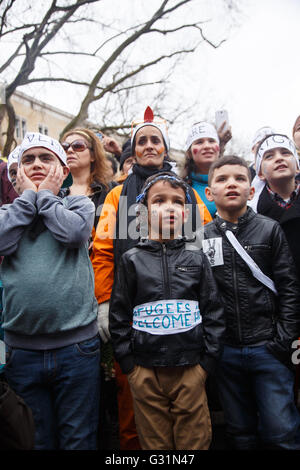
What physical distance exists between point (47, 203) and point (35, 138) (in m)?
0.54

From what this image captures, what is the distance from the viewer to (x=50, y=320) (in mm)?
1806

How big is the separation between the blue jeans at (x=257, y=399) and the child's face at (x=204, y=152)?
1909 mm

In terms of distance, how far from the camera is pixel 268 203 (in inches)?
105

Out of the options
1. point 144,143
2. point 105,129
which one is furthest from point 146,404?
point 105,129

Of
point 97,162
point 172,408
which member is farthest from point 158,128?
point 172,408

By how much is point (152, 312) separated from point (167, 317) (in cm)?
9

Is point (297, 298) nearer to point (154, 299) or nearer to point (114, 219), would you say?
point (154, 299)

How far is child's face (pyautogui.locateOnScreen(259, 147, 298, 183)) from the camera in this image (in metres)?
2.62

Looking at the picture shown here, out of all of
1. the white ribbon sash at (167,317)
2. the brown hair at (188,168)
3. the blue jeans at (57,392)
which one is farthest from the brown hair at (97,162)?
the blue jeans at (57,392)

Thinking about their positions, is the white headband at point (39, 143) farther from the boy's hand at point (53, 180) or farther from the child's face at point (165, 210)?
the child's face at point (165, 210)

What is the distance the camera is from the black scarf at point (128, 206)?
246cm

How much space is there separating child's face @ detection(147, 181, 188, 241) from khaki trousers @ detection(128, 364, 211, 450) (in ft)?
2.56

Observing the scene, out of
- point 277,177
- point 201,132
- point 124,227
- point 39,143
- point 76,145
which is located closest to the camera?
point 39,143

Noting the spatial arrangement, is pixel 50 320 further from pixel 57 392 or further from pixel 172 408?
pixel 172 408
